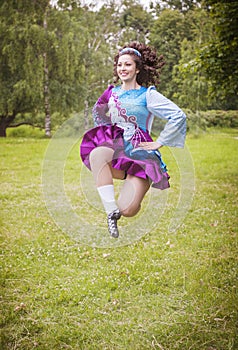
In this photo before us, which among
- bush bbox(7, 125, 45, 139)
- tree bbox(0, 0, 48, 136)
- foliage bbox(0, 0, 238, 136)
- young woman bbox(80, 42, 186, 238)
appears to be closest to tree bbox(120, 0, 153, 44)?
foliage bbox(0, 0, 238, 136)

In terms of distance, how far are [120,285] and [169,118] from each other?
204 centimetres

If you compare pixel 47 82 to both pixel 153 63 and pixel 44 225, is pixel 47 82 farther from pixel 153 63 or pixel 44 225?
pixel 153 63

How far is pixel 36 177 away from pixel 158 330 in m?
5.33

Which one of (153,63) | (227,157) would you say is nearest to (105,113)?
(153,63)

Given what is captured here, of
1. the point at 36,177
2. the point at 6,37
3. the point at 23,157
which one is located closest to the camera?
the point at 36,177

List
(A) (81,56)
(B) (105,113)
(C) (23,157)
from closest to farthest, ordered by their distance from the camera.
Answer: (B) (105,113) → (C) (23,157) → (A) (81,56)

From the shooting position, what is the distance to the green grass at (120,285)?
8.70ft

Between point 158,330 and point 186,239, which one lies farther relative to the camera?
point 186,239

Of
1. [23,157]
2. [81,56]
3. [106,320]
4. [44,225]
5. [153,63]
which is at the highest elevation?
[153,63]

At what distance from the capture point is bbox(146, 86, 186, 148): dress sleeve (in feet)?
5.36

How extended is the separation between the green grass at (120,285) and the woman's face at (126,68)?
1.29 ft

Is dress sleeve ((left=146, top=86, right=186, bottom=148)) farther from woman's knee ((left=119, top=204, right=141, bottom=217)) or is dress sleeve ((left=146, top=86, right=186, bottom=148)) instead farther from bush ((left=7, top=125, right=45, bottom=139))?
bush ((left=7, top=125, right=45, bottom=139))

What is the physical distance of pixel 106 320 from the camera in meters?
2.89

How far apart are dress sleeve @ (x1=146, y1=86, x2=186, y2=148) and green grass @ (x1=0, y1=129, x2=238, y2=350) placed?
0.30m
